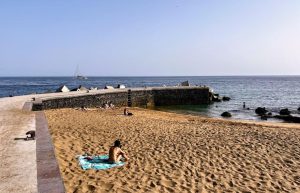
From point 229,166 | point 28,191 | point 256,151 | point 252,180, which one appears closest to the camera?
point 28,191

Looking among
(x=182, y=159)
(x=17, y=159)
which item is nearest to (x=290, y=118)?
(x=182, y=159)

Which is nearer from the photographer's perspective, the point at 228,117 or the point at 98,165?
the point at 98,165

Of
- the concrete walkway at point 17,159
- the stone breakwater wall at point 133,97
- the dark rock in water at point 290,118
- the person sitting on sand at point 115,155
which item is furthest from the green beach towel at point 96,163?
the dark rock in water at point 290,118

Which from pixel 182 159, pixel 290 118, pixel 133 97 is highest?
pixel 182 159

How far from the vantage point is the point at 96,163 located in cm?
1028

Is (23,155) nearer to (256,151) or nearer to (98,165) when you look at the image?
(98,165)

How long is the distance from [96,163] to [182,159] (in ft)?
9.41

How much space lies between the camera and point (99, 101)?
35.6 m

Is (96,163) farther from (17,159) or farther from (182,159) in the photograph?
(182,159)

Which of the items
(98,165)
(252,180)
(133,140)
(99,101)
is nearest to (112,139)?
(133,140)

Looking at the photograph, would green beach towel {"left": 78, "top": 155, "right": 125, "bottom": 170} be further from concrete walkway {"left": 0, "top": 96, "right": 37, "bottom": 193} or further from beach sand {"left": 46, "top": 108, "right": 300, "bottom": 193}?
concrete walkway {"left": 0, "top": 96, "right": 37, "bottom": 193}

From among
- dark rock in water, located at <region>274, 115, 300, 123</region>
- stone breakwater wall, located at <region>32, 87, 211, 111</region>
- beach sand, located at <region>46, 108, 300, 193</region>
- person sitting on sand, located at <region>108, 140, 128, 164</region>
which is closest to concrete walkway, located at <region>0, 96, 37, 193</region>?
beach sand, located at <region>46, 108, 300, 193</region>

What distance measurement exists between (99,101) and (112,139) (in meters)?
21.7

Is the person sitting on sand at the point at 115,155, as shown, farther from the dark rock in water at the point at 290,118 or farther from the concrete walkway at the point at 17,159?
the dark rock in water at the point at 290,118
